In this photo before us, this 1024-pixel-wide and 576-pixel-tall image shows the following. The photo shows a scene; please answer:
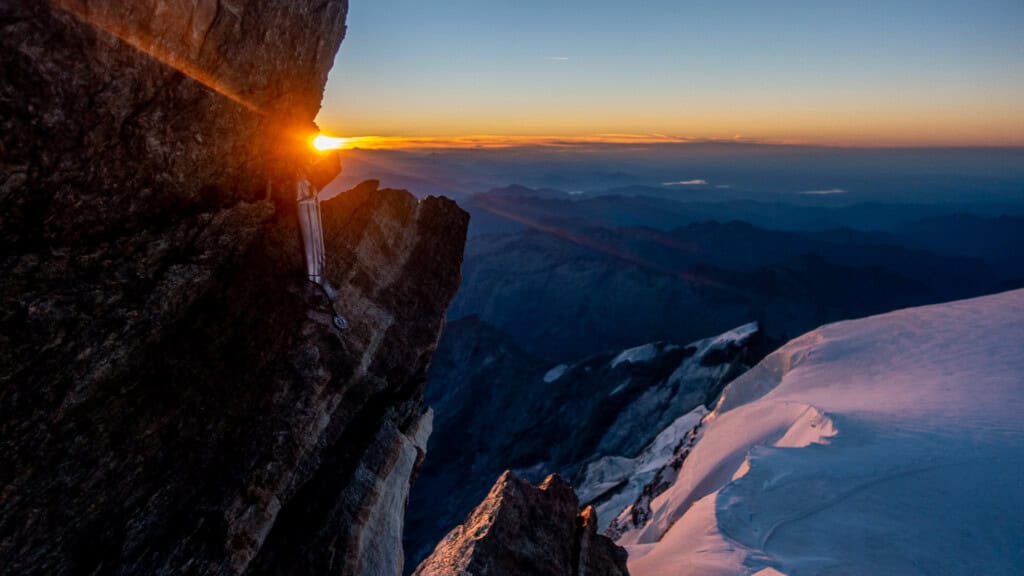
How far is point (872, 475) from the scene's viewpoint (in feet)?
52.5

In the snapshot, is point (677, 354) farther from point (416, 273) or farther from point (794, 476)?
point (416, 273)

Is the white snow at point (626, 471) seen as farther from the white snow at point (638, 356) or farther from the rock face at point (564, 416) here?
the white snow at point (638, 356)

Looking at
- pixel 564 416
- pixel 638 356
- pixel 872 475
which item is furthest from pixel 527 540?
pixel 638 356

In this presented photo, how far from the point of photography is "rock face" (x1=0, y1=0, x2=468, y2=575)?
7.00m

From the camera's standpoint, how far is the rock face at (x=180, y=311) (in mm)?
7000

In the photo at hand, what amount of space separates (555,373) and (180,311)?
113 metres

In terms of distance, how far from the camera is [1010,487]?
14.4 meters

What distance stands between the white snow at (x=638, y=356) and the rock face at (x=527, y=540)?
85583mm

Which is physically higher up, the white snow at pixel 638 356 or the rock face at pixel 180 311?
the rock face at pixel 180 311

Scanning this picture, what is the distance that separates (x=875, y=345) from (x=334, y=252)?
1267 inches

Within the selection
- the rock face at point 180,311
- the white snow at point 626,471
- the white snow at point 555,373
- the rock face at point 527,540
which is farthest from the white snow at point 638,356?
the rock face at point 180,311

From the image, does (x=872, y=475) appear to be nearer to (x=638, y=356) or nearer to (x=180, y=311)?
(x=180, y=311)

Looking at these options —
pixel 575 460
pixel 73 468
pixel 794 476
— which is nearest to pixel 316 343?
pixel 73 468

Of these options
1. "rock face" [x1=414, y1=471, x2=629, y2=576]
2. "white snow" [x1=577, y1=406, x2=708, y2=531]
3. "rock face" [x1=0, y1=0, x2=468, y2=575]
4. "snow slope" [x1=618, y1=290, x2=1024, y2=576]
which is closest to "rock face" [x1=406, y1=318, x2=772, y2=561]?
"white snow" [x1=577, y1=406, x2=708, y2=531]
